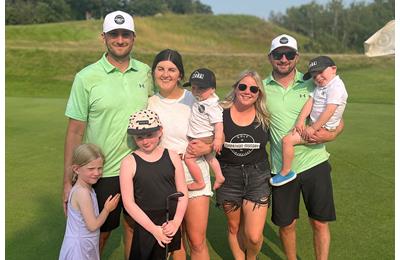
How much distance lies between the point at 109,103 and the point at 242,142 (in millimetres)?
997

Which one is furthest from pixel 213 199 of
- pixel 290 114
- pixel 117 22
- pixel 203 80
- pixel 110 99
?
pixel 117 22

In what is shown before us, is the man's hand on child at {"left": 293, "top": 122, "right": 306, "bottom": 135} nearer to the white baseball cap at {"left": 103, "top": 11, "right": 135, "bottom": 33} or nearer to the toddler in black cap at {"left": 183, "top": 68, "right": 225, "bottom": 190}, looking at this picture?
the toddler in black cap at {"left": 183, "top": 68, "right": 225, "bottom": 190}

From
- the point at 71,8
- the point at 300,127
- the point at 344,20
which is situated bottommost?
the point at 300,127

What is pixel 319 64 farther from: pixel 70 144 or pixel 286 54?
pixel 70 144

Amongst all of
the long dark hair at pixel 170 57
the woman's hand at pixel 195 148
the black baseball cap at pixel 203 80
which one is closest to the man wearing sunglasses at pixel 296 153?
the black baseball cap at pixel 203 80

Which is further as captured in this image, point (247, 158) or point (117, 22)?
point (247, 158)

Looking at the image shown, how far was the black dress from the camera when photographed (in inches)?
122

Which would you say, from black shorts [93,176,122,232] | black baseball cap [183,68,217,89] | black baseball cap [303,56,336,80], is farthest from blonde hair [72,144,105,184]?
black baseball cap [303,56,336,80]

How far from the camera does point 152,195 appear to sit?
123 inches

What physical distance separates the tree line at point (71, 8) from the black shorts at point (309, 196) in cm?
5416

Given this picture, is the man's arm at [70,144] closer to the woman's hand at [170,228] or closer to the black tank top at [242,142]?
the woman's hand at [170,228]

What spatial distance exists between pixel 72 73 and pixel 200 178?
72.8 feet

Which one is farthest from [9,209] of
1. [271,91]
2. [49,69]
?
[49,69]

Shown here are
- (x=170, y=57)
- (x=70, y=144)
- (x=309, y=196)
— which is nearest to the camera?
(x=170, y=57)
